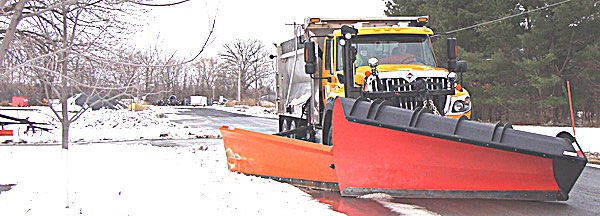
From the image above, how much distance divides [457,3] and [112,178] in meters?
27.8

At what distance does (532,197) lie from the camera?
739 cm

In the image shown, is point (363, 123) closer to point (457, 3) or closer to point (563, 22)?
point (563, 22)

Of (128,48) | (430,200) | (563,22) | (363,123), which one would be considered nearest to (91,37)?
(128,48)

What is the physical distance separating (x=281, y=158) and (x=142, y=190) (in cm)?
201

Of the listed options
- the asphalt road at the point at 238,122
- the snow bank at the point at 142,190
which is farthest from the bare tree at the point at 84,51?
the asphalt road at the point at 238,122

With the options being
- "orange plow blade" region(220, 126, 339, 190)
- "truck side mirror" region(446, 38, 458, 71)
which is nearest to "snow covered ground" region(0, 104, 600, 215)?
"orange plow blade" region(220, 126, 339, 190)

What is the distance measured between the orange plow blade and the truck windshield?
2023 millimetres

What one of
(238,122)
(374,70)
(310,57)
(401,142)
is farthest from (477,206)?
(238,122)

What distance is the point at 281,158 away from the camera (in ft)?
30.2

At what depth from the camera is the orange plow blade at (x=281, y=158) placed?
8594 mm

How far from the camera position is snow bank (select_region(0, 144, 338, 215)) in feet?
23.7

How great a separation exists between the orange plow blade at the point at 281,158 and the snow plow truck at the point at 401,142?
0.05 feet

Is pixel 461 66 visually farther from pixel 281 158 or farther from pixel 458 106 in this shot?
pixel 281 158

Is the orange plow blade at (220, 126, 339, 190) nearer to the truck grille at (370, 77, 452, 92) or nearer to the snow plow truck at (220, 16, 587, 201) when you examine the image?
the snow plow truck at (220, 16, 587, 201)
